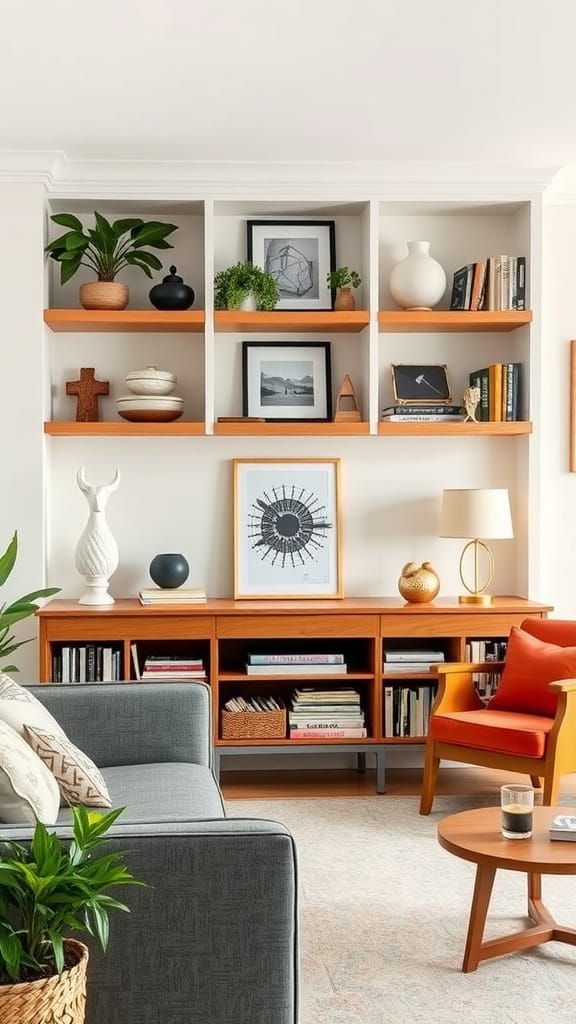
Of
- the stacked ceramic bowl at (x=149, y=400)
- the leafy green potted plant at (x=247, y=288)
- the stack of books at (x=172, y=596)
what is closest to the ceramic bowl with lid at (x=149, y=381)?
the stacked ceramic bowl at (x=149, y=400)

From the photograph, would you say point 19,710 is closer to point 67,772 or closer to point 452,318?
point 67,772

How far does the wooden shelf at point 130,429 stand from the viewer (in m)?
4.87

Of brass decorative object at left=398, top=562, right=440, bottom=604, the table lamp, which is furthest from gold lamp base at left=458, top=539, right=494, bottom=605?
brass decorative object at left=398, top=562, right=440, bottom=604

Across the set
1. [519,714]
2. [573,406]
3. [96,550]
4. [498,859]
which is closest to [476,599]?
[519,714]

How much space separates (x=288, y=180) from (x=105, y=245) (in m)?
0.86

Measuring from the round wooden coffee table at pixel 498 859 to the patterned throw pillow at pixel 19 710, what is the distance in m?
1.09

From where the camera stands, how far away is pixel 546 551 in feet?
17.3

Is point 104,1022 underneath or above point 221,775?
above

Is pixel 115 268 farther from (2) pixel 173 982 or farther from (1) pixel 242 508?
(2) pixel 173 982

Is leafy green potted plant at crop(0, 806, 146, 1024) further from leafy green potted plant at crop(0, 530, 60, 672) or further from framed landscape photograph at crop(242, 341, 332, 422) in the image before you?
framed landscape photograph at crop(242, 341, 332, 422)

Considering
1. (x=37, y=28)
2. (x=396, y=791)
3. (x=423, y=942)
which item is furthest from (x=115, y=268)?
(x=423, y=942)

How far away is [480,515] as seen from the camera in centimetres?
479

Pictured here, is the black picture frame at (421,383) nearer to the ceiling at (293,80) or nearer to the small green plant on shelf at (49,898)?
the ceiling at (293,80)

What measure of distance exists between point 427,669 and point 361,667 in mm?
330
